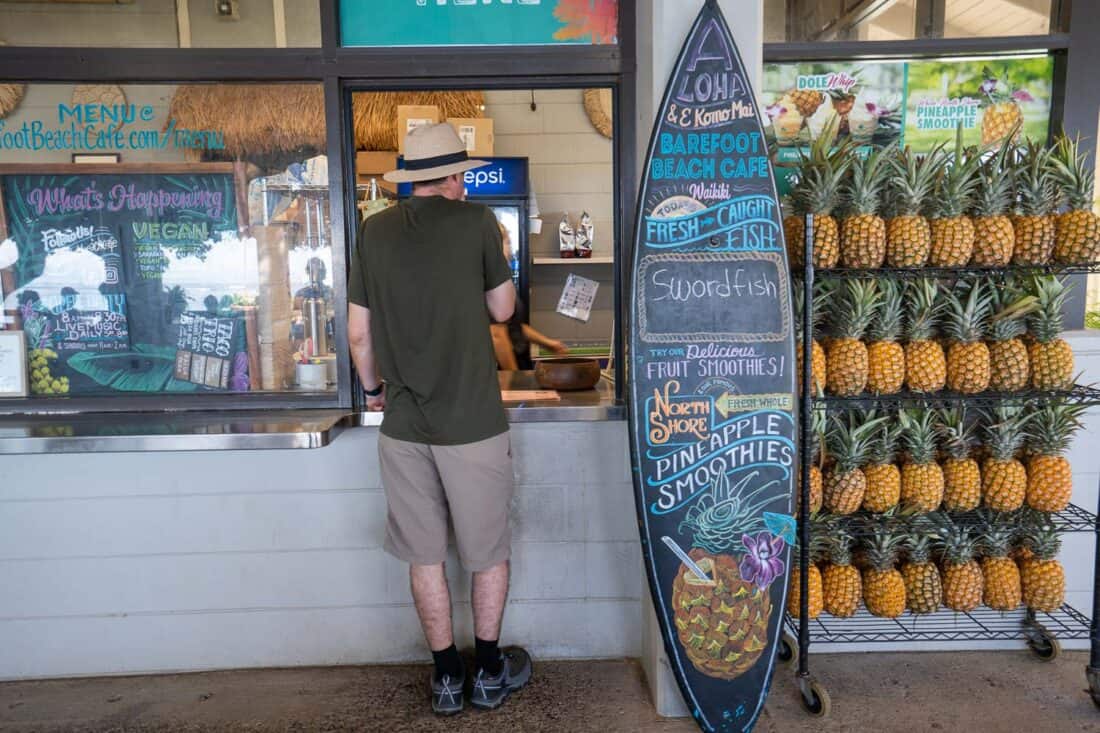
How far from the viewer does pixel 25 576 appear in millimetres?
2949

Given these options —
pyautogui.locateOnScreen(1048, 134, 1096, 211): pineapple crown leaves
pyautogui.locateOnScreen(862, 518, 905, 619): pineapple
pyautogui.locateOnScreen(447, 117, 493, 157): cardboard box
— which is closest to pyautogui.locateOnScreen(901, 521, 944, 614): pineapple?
pyautogui.locateOnScreen(862, 518, 905, 619): pineapple

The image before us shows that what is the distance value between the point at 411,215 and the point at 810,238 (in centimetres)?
129

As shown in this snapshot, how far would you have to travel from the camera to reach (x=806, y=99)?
3.13m

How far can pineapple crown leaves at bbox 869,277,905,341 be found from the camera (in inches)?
105

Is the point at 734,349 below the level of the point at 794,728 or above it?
above

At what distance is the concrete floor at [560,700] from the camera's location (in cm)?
266

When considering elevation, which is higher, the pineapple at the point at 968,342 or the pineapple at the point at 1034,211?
the pineapple at the point at 1034,211

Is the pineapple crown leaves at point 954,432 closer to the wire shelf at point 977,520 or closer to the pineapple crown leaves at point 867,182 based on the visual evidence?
the wire shelf at point 977,520

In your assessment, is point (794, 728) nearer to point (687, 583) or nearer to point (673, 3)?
point (687, 583)

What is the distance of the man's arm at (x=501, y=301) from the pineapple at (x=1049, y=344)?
1.80m

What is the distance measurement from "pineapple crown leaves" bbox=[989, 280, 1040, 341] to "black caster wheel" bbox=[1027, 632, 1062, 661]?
125 cm

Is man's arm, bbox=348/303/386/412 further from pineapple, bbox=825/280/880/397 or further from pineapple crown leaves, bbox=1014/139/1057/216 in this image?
pineapple crown leaves, bbox=1014/139/1057/216

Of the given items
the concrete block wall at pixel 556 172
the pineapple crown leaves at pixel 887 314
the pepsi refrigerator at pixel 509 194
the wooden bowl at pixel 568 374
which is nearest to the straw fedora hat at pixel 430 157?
the wooden bowl at pixel 568 374

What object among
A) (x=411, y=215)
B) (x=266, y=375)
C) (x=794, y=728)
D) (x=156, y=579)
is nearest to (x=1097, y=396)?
(x=794, y=728)
